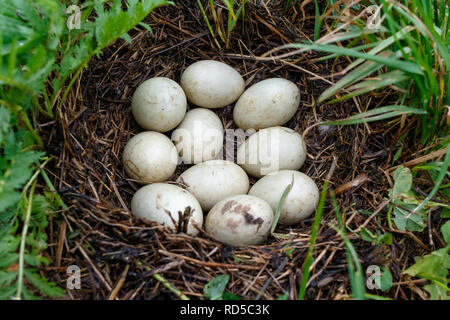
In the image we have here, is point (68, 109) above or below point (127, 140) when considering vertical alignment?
above

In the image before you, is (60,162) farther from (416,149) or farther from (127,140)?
(416,149)

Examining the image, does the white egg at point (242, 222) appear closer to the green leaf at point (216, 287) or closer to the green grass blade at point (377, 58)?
the green leaf at point (216, 287)

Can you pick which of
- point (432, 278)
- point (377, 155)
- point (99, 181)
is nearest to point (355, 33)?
point (377, 155)

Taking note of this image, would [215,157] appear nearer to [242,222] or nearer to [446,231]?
[242,222]

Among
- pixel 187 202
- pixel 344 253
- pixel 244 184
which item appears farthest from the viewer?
pixel 244 184
